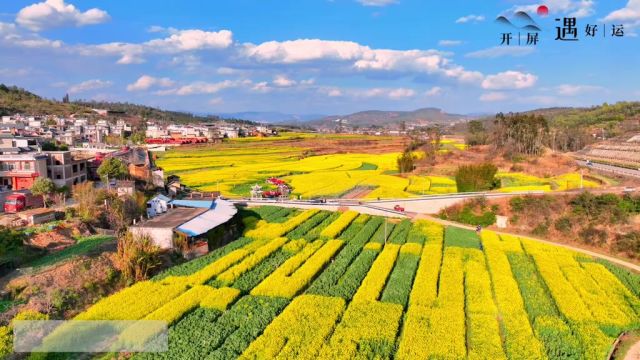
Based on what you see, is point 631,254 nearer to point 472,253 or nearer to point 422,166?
point 472,253

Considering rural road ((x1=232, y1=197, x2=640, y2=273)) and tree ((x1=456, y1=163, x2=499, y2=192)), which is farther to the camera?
tree ((x1=456, y1=163, x2=499, y2=192))

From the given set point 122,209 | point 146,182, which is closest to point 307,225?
point 122,209

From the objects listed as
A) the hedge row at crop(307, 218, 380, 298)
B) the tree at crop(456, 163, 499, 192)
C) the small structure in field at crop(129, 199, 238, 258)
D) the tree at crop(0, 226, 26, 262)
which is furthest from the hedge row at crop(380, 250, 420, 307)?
the tree at crop(456, 163, 499, 192)

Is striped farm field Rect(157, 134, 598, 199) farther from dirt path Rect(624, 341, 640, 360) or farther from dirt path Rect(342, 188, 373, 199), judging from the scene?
Result: dirt path Rect(624, 341, 640, 360)

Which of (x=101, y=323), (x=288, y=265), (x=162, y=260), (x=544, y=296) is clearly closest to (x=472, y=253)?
(x=544, y=296)

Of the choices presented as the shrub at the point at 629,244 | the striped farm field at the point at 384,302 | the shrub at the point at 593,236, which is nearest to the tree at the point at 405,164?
the shrub at the point at 593,236

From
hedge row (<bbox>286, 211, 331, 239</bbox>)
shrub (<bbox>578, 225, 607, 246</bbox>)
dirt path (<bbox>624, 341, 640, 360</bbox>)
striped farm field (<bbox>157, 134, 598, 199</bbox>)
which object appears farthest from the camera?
striped farm field (<bbox>157, 134, 598, 199</bbox>)

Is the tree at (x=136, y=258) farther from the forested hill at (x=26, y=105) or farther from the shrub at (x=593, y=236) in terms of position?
the forested hill at (x=26, y=105)
